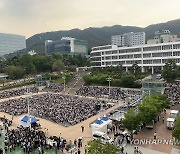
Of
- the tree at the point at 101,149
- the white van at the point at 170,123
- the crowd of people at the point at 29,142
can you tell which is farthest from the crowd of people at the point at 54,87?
the tree at the point at 101,149

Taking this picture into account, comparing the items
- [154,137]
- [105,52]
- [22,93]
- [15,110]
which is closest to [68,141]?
[154,137]

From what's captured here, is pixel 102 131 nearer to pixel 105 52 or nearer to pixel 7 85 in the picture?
pixel 7 85

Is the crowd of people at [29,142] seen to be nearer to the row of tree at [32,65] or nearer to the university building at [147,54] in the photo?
the university building at [147,54]

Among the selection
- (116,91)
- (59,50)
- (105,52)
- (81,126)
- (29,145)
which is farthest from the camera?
(59,50)

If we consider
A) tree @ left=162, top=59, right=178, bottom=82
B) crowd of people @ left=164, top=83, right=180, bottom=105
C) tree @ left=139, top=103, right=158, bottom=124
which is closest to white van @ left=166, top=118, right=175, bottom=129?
tree @ left=139, top=103, right=158, bottom=124

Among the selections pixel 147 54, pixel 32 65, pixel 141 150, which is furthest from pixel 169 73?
pixel 32 65

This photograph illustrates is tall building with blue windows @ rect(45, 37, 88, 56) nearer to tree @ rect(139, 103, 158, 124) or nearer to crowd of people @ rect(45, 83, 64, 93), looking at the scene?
crowd of people @ rect(45, 83, 64, 93)
